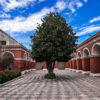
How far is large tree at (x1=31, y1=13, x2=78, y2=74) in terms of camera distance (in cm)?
1430

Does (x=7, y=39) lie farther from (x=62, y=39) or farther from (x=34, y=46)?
(x=62, y=39)

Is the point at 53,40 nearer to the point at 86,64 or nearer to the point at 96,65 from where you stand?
the point at 96,65

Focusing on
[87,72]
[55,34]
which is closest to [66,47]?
[55,34]

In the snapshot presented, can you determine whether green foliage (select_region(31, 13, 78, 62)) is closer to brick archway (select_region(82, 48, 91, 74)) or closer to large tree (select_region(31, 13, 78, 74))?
large tree (select_region(31, 13, 78, 74))

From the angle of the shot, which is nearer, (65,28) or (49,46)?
(49,46)

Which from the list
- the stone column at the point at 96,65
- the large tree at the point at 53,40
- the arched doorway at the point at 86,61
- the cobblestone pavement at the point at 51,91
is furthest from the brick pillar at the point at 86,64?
the cobblestone pavement at the point at 51,91

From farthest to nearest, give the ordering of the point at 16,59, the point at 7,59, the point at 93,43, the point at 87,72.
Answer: the point at 16,59 → the point at 87,72 → the point at 7,59 → the point at 93,43

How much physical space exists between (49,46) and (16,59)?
12.4 meters

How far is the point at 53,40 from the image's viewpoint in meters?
14.5

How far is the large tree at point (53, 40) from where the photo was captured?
14305 mm

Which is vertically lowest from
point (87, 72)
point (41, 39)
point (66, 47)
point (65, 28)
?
point (87, 72)

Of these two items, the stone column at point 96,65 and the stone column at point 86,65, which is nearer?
the stone column at point 96,65

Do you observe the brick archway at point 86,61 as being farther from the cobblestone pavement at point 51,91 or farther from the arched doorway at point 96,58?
the cobblestone pavement at point 51,91

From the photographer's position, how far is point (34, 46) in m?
15.2
